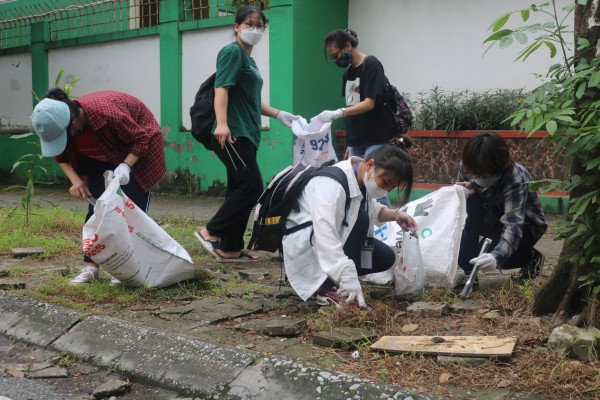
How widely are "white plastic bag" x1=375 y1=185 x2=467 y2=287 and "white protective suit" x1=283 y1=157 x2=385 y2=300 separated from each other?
706mm

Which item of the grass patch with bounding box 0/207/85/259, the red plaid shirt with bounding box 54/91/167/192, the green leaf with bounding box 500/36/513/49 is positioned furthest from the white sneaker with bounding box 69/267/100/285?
the green leaf with bounding box 500/36/513/49

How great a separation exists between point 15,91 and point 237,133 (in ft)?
28.9

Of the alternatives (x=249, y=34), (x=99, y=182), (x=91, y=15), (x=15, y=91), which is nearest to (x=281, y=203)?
(x=99, y=182)

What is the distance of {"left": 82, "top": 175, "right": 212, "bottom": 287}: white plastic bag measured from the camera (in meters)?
4.12

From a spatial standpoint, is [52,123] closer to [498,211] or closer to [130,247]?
[130,247]

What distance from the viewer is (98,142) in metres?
4.62

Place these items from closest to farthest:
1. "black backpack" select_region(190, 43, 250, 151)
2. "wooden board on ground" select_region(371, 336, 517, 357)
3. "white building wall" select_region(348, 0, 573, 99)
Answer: "wooden board on ground" select_region(371, 336, 517, 357) < "black backpack" select_region(190, 43, 250, 151) < "white building wall" select_region(348, 0, 573, 99)

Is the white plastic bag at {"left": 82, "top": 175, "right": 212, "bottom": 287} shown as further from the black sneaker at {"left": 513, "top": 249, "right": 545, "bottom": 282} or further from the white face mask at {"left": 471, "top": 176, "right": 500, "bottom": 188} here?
→ the black sneaker at {"left": 513, "top": 249, "right": 545, "bottom": 282}

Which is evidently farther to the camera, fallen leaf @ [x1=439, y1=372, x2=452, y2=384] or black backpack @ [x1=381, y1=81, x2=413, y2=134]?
black backpack @ [x1=381, y1=81, x2=413, y2=134]

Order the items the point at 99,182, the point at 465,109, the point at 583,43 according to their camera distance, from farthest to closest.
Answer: the point at 465,109 < the point at 99,182 < the point at 583,43

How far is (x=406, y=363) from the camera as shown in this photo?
10.1 feet

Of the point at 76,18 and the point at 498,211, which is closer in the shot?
the point at 498,211

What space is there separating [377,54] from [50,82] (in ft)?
19.1

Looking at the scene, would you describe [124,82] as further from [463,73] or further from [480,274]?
[480,274]
